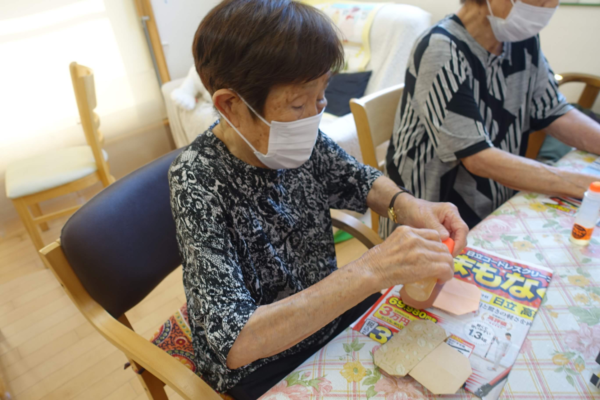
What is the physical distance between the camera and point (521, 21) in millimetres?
1094

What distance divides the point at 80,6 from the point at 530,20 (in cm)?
299

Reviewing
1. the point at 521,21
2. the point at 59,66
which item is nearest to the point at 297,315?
the point at 521,21

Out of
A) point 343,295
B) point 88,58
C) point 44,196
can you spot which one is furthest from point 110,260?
point 88,58

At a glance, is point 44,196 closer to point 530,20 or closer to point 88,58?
point 88,58

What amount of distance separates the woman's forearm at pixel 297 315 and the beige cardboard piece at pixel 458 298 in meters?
0.15

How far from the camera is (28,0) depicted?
2.54 metres

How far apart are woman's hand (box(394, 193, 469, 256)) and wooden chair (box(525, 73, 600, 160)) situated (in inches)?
→ 40.3

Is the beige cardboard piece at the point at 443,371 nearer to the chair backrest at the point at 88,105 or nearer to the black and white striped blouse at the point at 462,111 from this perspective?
the black and white striped blouse at the point at 462,111

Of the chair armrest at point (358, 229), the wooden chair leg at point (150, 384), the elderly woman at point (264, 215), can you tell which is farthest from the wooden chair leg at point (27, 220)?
the chair armrest at point (358, 229)

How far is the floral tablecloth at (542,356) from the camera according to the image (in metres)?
0.60

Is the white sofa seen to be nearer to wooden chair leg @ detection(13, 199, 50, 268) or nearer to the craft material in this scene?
wooden chair leg @ detection(13, 199, 50, 268)

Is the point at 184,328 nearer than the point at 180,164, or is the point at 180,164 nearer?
the point at 180,164

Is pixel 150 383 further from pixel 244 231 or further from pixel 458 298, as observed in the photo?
pixel 458 298

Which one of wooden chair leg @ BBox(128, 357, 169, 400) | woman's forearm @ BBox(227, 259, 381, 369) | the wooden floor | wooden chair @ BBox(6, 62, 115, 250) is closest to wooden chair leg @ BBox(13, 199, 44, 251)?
wooden chair @ BBox(6, 62, 115, 250)
